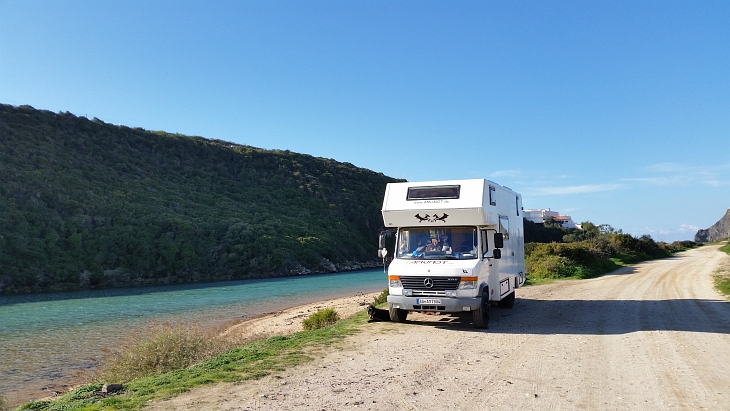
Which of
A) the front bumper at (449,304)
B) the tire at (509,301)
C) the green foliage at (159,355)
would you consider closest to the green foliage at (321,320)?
the green foliage at (159,355)

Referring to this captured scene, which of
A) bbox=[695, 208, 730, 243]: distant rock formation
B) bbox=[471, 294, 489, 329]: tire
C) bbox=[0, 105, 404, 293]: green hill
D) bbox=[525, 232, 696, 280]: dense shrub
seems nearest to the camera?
bbox=[471, 294, 489, 329]: tire

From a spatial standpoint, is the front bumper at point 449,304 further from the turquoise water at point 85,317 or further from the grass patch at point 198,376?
the turquoise water at point 85,317

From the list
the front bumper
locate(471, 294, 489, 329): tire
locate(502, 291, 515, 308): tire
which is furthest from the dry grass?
locate(502, 291, 515, 308): tire

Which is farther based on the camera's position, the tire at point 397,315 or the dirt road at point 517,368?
the tire at point 397,315

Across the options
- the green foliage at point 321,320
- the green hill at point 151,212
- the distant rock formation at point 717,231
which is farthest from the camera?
the distant rock formation at point 717,231

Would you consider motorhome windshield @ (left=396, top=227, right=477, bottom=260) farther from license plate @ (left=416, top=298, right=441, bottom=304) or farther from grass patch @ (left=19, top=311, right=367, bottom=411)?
grass patch @ (left=19, top=311, right=367, bottom=411)

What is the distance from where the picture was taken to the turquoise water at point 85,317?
544 inches

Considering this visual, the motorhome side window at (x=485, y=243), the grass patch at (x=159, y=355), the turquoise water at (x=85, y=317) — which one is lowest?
the turquoise water at (x=85, y=317)

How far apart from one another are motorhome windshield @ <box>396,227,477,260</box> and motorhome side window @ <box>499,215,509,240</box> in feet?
4.91

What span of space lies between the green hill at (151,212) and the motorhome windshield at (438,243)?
39.6m

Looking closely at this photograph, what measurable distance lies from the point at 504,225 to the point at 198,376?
887 cm

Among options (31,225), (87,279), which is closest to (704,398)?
(87,279)

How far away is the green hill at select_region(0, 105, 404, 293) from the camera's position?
44.7m

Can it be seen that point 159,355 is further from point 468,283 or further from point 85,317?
point 85,317
